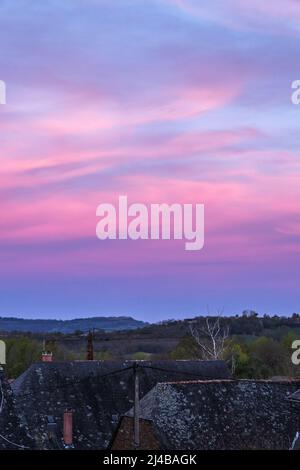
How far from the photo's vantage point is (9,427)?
4122 centimetres

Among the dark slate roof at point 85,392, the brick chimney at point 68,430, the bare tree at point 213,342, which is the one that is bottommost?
the brick chimney at point 68,430

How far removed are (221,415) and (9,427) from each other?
30.8 feet

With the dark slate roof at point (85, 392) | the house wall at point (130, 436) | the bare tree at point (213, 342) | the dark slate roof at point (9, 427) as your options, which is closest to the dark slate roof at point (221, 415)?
the house wall at point (130, 436)

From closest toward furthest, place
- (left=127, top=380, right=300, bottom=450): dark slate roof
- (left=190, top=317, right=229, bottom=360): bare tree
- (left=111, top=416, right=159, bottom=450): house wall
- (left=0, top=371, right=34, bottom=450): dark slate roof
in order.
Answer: (left=111, top=416, right=159, bottom=450): house wall < (left=127, top=380, right=300, bottom=450): dark slate roof < (left=0, top=371, right=34, bottom=450): dark slate roof < (left=190, top=317, right=229, bottom=360): bare tree

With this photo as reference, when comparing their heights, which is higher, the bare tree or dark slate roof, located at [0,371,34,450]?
the bare tree

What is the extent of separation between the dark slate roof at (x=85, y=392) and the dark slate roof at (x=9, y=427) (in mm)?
3690

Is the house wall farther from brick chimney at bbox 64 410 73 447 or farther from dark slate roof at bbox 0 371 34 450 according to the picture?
brick chimney at bbox 64 410 73 447

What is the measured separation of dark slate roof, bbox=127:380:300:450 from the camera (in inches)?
1560

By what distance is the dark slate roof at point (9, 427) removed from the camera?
40.5 m

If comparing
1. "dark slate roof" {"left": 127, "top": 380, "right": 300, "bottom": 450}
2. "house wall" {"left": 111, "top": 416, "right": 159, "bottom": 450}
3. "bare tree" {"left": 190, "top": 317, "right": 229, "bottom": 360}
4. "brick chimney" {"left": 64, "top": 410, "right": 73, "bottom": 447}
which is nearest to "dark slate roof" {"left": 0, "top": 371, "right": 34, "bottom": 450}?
"house wall" {"left": 111, "top": 416, "right": 159, "bottom": 450}

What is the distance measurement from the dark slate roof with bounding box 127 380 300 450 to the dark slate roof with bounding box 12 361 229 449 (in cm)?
775

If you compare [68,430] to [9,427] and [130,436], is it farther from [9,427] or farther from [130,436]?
[130,436]

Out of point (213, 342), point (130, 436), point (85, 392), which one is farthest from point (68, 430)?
point (213, 342)

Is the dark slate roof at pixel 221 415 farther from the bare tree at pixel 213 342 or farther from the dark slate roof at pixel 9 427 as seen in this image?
the bare tree at pixel 213 342
